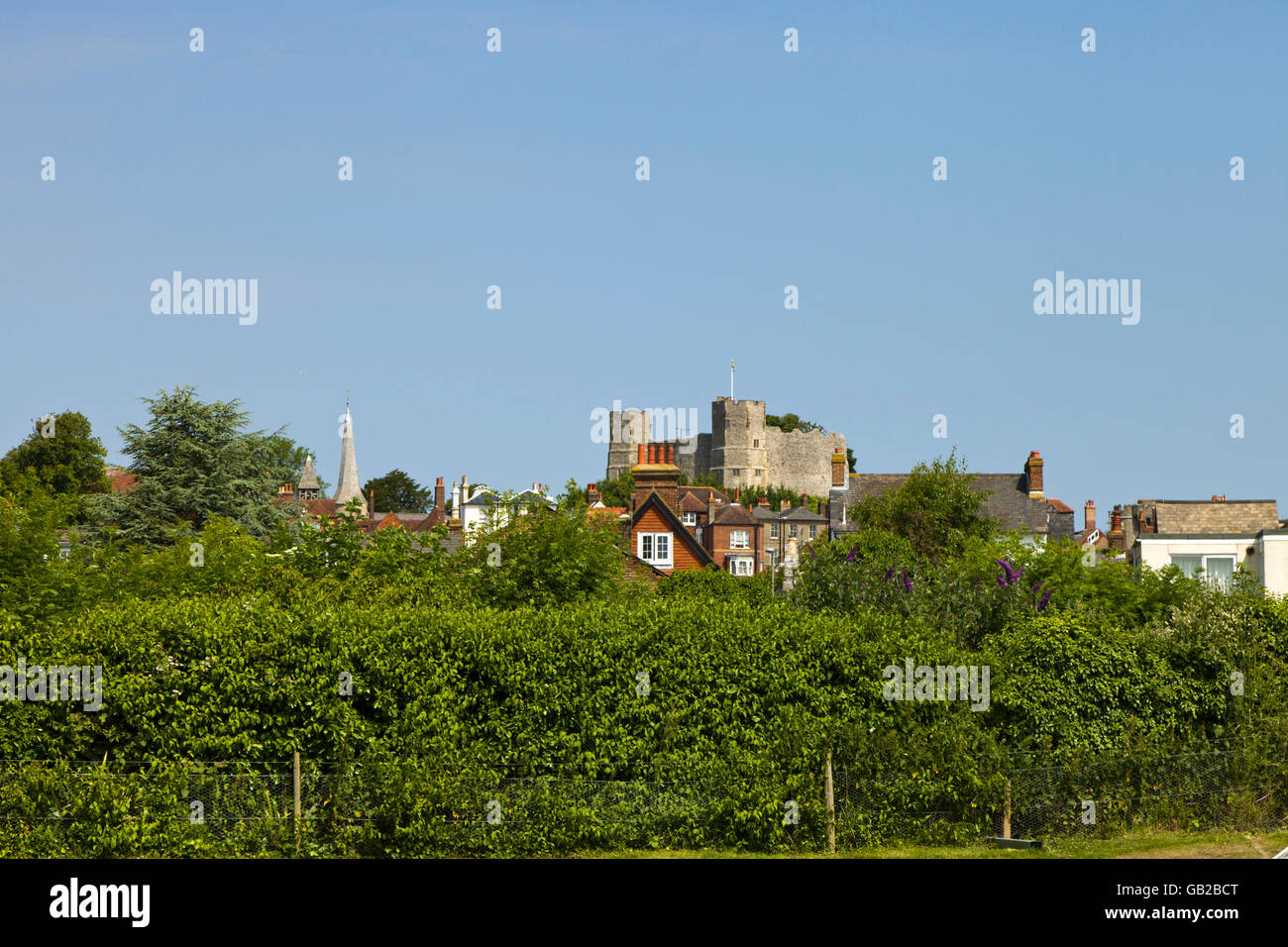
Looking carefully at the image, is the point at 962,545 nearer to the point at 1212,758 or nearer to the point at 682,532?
the point at 682,532

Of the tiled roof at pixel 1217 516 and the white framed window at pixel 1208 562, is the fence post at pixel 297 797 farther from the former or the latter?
the tiled roof at pixel 1217 516

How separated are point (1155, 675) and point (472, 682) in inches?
387

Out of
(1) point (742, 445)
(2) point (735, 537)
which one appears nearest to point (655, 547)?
(2) point (735, 537)

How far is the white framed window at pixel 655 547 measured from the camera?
55.8 metres

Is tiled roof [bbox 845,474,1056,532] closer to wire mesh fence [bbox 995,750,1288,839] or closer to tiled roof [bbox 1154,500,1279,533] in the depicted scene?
tiled roof [bbox 1154,500,1279,533]

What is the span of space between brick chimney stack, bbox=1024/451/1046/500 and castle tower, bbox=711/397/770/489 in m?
122

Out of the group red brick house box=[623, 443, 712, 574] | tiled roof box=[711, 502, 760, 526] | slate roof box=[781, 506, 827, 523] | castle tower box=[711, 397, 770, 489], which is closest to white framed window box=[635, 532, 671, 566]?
red brick house box=[623, 443, 712, 574]

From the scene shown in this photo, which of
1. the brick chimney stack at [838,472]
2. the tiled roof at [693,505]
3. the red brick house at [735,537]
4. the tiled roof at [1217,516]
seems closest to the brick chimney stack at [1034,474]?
the brick chimney stack at [838,472]

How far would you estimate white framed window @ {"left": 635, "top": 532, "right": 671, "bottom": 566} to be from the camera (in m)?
55.8

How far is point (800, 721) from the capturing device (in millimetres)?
17562

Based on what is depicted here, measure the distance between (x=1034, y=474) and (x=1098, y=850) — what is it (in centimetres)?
5147
